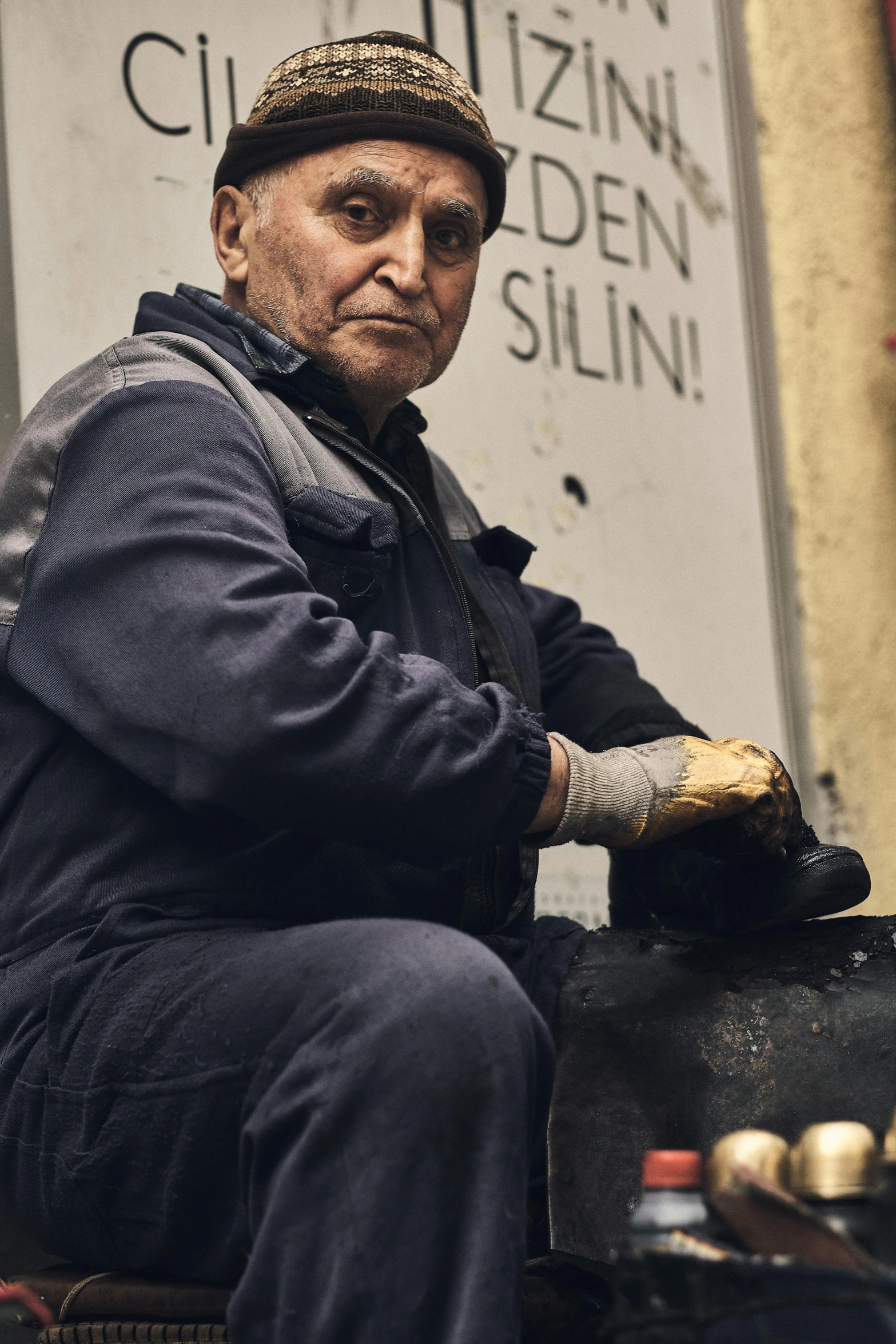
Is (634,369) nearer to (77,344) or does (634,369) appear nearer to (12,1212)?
(77,344)

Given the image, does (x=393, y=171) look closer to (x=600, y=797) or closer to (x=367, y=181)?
(x=367, y=181)

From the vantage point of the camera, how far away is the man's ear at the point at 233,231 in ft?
6.84

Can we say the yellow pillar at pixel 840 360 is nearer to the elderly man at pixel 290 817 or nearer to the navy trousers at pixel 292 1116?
the elderly man at pixel 290 817

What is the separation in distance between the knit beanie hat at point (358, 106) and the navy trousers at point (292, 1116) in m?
1.07

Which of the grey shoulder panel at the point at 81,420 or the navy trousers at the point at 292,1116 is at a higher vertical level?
the grey shoulder panel at the point at 81,420

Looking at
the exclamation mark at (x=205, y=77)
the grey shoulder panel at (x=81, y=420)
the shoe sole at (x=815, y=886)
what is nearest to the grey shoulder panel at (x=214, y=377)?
the grey shoulder panel at (x=81, y=420)

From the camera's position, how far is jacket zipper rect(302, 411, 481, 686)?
190 centimetres

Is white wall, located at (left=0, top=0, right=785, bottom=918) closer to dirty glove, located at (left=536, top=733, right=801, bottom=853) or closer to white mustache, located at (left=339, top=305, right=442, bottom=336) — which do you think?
white mustache, located at (left=339, top=305, right=442, bottom=336)

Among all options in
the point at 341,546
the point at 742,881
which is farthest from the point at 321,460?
the point at 742,881

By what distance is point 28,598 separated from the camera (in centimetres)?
158

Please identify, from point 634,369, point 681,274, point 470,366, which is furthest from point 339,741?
point 681,274

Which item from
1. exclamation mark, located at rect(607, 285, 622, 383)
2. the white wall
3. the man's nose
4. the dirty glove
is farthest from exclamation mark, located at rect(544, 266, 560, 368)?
the dirty glove

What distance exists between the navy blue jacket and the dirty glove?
0.09 metres

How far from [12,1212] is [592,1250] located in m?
0.63
